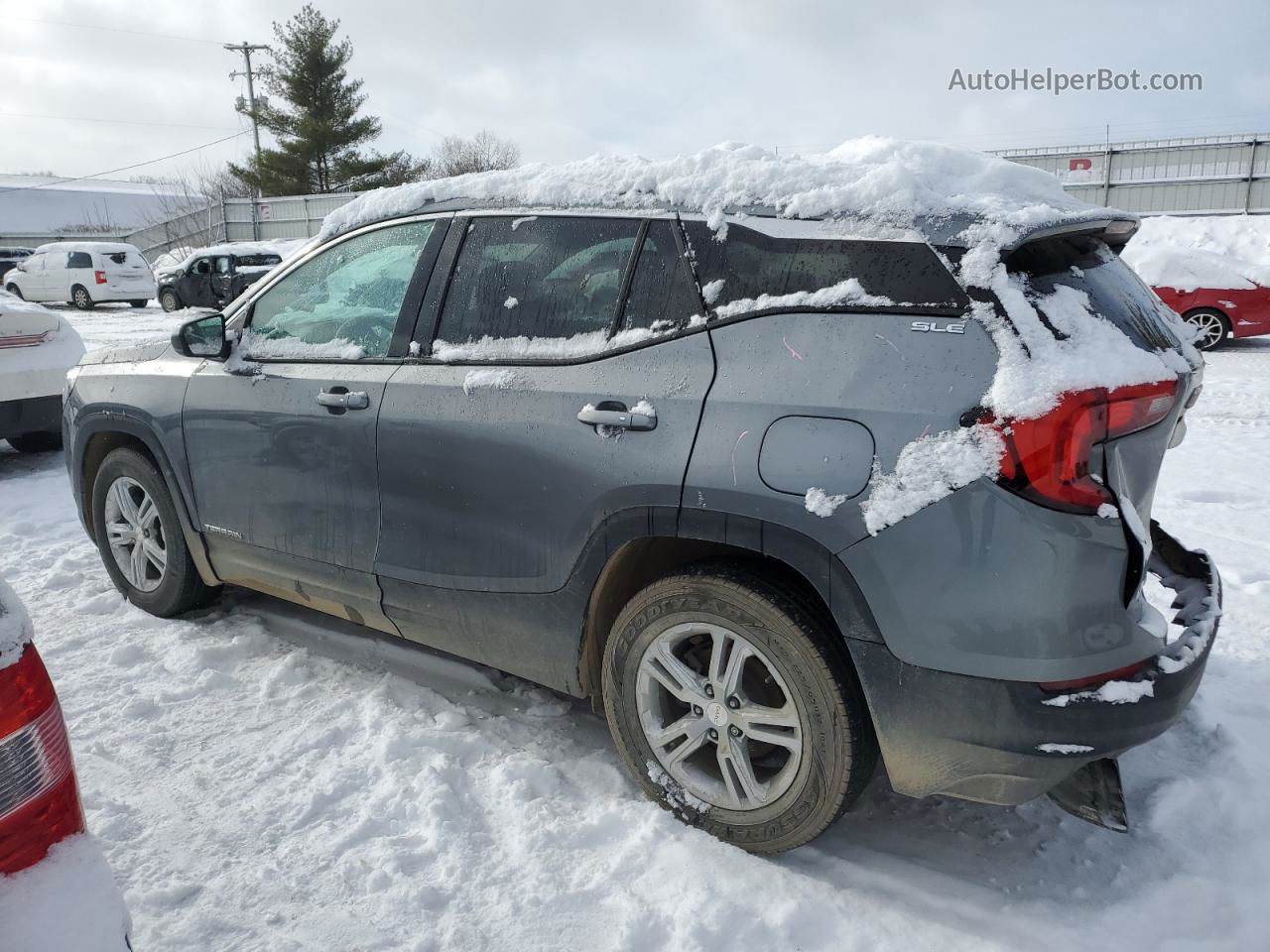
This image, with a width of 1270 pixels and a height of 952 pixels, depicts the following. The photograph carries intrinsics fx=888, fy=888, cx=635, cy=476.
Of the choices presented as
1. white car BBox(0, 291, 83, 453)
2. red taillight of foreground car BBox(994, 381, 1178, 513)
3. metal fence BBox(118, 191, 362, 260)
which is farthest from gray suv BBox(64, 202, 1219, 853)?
metal fence BBox(118, 191, 362, 260)

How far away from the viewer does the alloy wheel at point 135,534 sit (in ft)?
13.2

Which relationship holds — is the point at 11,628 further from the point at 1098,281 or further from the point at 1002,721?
the point at 1098,281

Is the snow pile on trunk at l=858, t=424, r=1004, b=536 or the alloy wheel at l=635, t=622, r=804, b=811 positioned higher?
the snow pile on trunk at l=858, t=424, r=1004, b=536

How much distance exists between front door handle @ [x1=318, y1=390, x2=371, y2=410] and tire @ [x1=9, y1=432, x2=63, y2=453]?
539cm

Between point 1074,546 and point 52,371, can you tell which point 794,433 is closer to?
point 1074,546

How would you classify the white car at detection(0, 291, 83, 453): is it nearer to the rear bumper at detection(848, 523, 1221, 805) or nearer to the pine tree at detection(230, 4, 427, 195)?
the rear bumper at detection(848, 523, 1221, 805)

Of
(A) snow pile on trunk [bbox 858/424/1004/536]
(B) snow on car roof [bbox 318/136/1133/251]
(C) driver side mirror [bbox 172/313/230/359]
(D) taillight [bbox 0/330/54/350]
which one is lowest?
(A) snow pile on trunk [bbox 858/424/1004/536]

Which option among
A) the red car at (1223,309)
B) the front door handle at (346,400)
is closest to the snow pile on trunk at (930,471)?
the front door handle at (346,400)

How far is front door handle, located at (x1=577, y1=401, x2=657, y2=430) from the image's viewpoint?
7.84ft

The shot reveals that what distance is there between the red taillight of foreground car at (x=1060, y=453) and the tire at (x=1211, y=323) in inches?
471

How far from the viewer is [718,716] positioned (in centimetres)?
242

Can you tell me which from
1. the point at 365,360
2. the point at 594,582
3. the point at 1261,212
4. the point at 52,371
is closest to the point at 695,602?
the point at 594,582

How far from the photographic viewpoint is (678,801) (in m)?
2.56

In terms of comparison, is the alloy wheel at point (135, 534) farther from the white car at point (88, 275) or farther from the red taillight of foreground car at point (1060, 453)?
the white car at point (88, 275)
